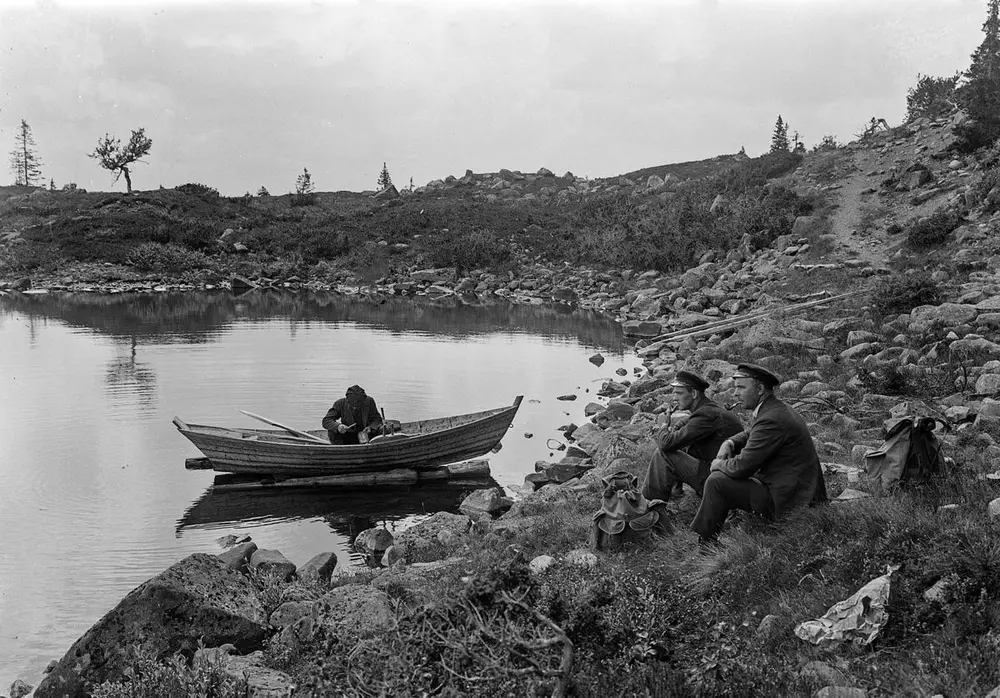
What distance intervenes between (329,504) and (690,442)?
296 inches

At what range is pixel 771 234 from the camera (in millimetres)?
36719

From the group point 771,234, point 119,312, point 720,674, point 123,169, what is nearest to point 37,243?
point 123,169

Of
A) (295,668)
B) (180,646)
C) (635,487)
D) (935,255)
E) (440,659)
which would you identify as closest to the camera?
(440,659)

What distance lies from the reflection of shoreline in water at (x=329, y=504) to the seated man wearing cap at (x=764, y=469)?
679 centimetres

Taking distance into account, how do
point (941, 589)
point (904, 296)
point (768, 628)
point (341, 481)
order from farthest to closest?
point (904, 296) < point (341, 481) < point (768, 628) < point (941, 589)

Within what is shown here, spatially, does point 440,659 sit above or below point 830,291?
below

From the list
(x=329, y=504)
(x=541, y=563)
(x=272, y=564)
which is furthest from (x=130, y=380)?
(x=541, y=563)

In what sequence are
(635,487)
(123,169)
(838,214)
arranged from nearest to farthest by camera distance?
1. (635,487)
2. (838,214)
3. (123,169)

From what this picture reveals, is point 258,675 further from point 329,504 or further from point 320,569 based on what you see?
point 329,504

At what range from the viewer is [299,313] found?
135ft

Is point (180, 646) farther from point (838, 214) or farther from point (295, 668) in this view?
point (838, 214)

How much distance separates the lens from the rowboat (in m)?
14.1

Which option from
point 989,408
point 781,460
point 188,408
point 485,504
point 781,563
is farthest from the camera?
point 188,408

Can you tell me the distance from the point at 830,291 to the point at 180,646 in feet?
73.1
